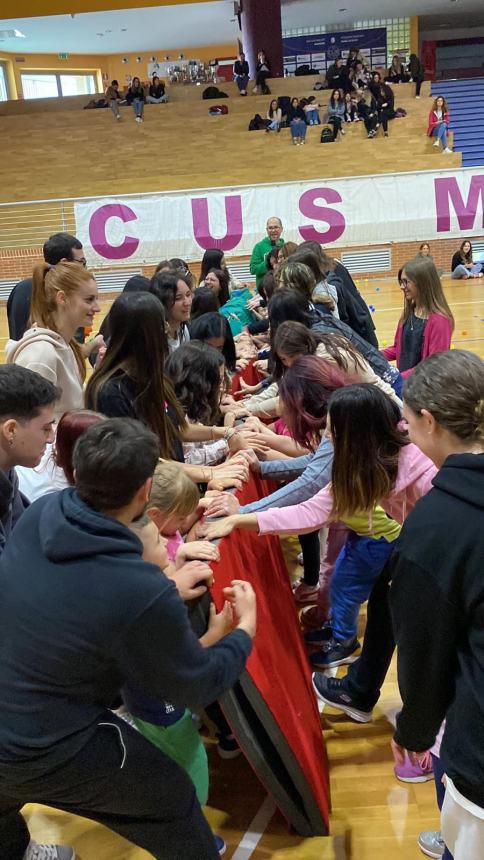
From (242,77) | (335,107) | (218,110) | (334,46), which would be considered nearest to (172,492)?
(335,107)

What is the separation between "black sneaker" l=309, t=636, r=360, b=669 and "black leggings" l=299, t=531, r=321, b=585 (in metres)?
0.66

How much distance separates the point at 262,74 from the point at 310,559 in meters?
20.2

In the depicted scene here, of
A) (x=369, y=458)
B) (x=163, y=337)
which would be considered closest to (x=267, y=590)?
(x=369, y=458)

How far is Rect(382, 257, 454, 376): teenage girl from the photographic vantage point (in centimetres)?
464

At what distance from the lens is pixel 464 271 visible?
14.0m

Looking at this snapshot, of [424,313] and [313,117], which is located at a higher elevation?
[313,117]

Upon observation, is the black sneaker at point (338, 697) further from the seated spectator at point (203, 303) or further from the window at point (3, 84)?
the window at point (3, 84)

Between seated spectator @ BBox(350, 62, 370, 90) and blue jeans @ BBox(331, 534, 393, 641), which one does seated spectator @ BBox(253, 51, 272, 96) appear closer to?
seated spectator @ BBox(350, 62, 370, 90)

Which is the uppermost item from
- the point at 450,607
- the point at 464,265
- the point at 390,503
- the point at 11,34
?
the point at 11,34

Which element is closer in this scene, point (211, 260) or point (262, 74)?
point (211, 260)

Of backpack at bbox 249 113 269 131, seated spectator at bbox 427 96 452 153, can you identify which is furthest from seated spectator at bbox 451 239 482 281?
backpack at bbox 249 113 269 131

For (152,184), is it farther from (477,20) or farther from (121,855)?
(477,20)

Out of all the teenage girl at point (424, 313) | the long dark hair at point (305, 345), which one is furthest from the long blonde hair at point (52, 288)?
the teenage girl at point (424, 313)

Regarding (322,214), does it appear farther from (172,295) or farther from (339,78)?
(172,295)
